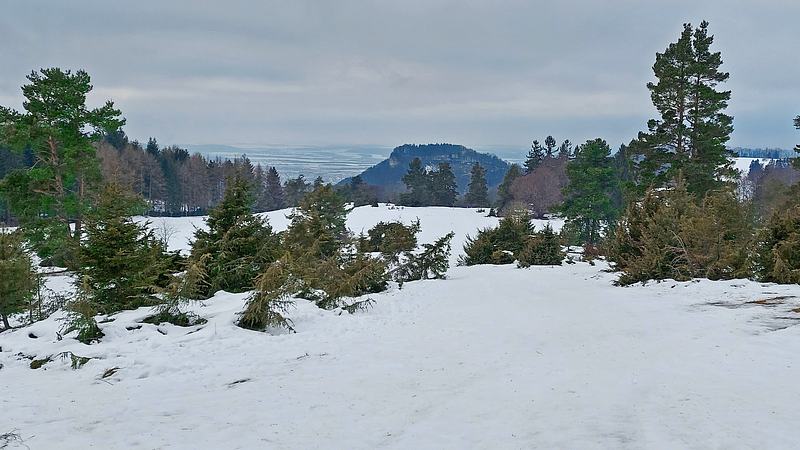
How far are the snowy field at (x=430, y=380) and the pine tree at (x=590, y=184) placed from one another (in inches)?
1070

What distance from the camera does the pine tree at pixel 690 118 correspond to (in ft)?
77.2

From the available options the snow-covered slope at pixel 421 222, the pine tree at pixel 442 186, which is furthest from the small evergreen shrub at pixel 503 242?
the pine tree at pixel 442 186

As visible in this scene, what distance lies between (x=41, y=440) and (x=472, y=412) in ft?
14.6

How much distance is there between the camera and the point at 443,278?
19859 millimetres

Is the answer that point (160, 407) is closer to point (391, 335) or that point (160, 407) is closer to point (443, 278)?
point (391, 335)

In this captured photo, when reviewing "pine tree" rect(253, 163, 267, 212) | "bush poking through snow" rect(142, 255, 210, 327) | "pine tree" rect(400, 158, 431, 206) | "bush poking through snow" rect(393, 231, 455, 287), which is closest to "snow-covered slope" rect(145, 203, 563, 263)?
"bush poking through snow" rect(393, 231, 455, 287)

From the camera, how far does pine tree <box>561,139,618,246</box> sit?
3788cm

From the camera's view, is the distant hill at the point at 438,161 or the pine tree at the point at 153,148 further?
the distant hill at the point at 438,161

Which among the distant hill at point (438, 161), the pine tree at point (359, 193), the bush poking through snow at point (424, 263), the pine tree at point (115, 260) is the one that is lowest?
the bush poking through snow at point (424, 263)

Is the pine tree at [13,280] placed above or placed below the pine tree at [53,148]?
below

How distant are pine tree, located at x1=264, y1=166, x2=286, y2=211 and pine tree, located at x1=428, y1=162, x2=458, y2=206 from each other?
24.6 metres

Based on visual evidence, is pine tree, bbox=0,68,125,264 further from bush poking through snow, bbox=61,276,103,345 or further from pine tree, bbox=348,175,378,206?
pine tree, bbox=348,175,378,206

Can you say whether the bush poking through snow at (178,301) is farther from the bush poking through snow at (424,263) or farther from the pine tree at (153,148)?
the pine tree at (153,148)

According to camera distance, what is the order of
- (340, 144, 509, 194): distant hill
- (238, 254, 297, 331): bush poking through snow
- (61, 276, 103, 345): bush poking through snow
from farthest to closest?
1. (340, 144, 509, 194): distant hill
2. (238, 254, 297, 331): bush poking through snow
3. (61, 276, 103, 345): bush poking through snow
